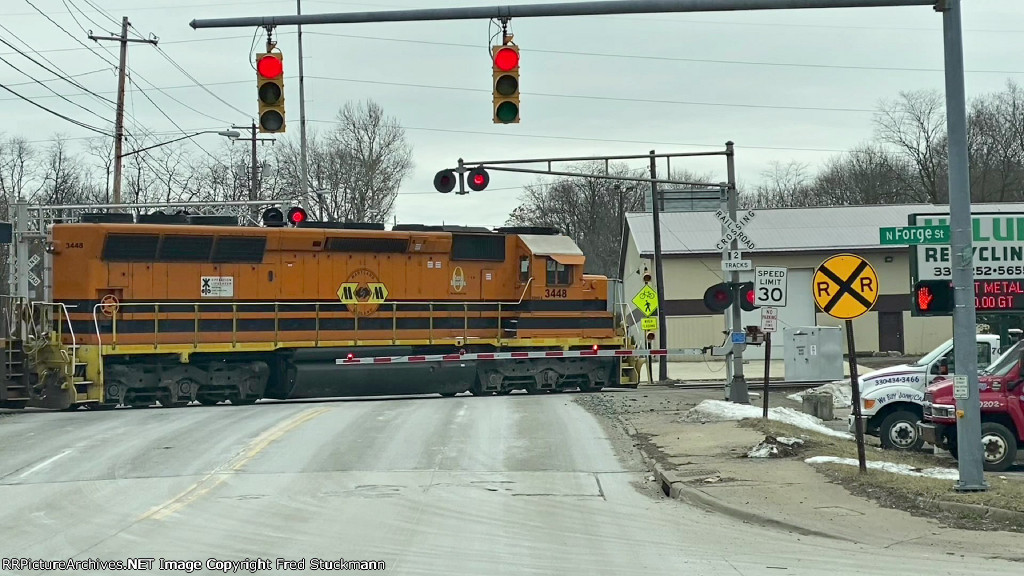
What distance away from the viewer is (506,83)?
1337 centimetres

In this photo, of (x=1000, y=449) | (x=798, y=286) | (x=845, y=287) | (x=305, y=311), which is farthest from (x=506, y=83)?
(x=798, y=286)

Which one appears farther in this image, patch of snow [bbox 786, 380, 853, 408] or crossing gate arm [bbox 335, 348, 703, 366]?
patch of snow [bbox 786, 380, 853, 408]

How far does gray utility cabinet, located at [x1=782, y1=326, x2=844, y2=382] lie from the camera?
3469 cm

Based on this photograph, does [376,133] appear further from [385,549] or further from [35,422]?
[385,549]

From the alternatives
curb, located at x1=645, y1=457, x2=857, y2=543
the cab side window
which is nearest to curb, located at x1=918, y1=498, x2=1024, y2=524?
curb, located at x1=645, y1=457, x2=857, y2=543

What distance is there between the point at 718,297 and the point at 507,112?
1035cm

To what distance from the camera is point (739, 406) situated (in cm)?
2128

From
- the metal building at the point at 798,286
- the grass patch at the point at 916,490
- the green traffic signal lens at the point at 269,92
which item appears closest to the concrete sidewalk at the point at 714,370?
the metal building at the point at 798,286

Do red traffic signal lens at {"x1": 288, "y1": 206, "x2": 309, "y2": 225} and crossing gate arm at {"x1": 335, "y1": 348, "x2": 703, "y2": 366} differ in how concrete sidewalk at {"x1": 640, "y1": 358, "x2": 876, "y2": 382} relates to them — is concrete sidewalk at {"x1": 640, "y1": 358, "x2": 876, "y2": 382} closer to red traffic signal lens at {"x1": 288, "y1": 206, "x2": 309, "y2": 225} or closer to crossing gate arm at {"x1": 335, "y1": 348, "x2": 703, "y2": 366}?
crossing gate arm at {"x1": 335, "y1": 348, "x2": 703, "y2": 366}

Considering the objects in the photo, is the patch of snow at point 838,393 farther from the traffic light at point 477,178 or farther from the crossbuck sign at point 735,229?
the traffic light at point 477,178

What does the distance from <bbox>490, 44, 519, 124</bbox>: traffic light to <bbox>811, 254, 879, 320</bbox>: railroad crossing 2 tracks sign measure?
4.46m

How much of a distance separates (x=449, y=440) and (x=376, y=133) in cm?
5180

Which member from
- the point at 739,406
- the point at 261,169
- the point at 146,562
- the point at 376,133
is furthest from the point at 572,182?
the point at 146,562

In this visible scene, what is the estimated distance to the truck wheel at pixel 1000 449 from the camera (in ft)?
51.5
